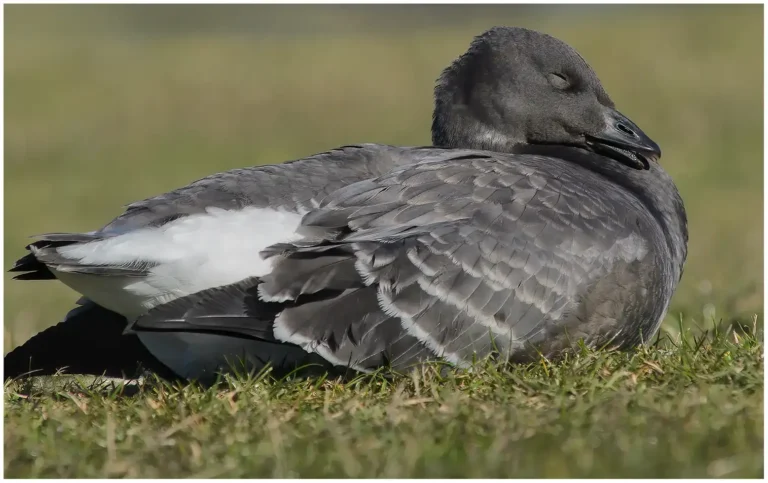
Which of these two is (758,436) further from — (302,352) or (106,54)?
(106,54)

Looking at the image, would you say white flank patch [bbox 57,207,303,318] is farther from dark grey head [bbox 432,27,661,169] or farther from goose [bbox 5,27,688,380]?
dark grey head [bbox 432,27,661,169]

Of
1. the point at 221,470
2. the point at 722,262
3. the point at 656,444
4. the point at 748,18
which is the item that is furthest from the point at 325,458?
the point at 748,18

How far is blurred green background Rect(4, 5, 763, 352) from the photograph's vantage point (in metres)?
20.0

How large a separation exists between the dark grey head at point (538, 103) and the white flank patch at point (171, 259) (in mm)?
2327

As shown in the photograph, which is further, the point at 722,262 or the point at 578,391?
the point at 722,262

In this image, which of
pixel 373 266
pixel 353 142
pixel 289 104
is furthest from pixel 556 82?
pixel 289 104

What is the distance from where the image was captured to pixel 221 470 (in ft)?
12.6

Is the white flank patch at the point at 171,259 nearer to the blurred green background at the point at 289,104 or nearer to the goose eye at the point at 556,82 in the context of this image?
the goose eye at the point at 556,82

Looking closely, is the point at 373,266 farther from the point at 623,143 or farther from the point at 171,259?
the point at 623,143

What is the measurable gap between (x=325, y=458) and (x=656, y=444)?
4.01ft

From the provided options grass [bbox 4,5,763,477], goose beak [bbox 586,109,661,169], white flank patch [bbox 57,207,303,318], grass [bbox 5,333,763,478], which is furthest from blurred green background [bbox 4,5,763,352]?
grass [bbox 5,333,763,478]

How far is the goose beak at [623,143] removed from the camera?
7.04m

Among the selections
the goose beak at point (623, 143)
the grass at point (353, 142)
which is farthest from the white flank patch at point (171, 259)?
the goose beak at point (623, 143)

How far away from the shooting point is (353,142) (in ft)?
75.1
